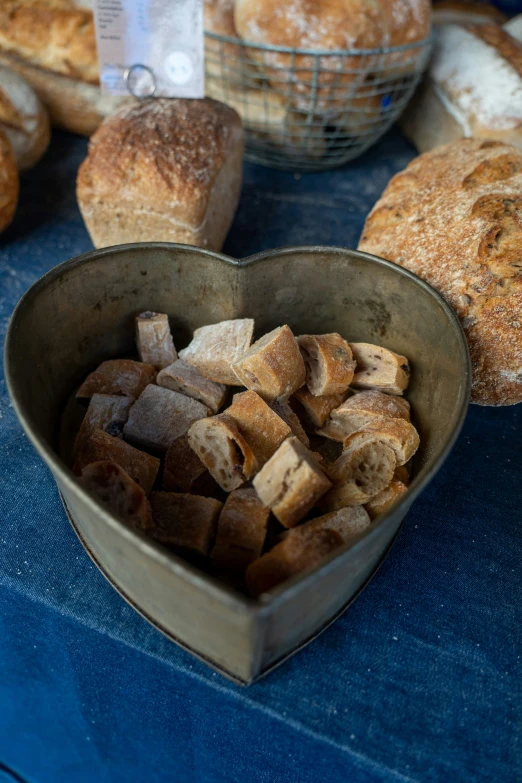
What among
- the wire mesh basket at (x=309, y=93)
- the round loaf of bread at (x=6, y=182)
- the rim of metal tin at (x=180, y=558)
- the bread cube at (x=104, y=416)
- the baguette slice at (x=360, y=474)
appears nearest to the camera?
the rim of metal tin at (x=180, y=558)

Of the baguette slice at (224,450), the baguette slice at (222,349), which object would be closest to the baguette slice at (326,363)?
the baguette slice at (222,349)

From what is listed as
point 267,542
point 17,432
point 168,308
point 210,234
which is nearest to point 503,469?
point 267,542

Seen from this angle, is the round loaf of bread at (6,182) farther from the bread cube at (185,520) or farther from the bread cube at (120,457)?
the bread cube at (185,520)

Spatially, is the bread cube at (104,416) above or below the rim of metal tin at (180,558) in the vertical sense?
below

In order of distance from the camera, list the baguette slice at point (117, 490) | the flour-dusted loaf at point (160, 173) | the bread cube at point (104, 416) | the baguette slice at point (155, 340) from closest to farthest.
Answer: the baguette slice at point (117, 490)
the bread cube at point (104, 416)
the baguette slice at point (155, 340)
the flour-dusted loaf at point (160, 173)

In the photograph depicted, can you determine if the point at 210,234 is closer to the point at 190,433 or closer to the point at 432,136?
the point at 190,433

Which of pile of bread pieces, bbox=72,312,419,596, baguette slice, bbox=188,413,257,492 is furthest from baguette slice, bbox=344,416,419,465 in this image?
baguette slice, bbox=188,413,257,492

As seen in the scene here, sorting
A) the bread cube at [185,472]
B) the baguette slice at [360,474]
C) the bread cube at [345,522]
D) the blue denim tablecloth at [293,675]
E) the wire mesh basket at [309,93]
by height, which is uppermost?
the wire mesh basket at [309,93]
